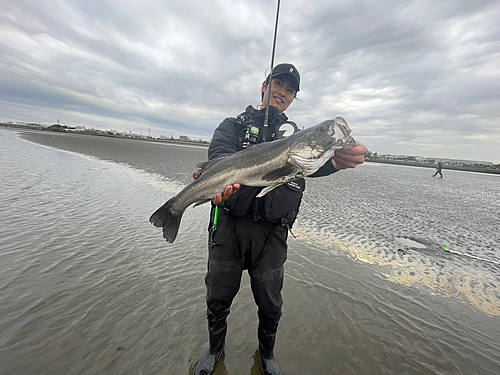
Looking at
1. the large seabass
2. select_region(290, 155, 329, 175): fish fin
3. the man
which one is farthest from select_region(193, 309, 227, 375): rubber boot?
A: select_region(290, 155, 329, 175): fish fin

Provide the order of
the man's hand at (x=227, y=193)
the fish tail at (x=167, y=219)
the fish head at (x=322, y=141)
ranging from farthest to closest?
the fish tail at (x=167, y=219)
the man's hand at (x=227, y=193)
the fish head at (x=322, y=141)

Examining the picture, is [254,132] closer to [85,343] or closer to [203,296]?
[203,296]

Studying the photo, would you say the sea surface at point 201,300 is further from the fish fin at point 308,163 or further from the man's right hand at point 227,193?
the fish fin at point 308,163

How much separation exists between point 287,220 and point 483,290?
6.17m

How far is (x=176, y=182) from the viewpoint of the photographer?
50.2 ft

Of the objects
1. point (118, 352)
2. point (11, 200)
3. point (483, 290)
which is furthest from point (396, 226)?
point (11, 200)

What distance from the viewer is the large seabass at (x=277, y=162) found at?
262 centimetres

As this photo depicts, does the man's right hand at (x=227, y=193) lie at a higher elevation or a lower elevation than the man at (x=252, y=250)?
higher

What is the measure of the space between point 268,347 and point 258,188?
85.6 inches

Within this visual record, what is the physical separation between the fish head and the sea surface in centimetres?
302

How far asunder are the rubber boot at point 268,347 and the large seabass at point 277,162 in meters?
1.82

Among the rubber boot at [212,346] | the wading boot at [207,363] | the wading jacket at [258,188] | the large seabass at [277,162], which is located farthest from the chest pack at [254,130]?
the wading boot at [207,363]

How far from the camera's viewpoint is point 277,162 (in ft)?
8.94

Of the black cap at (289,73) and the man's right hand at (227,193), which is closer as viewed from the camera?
the man's right hand at (227,193)
